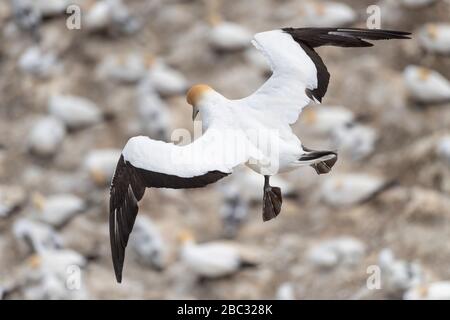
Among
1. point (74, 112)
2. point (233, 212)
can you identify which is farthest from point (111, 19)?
point (233, 212)

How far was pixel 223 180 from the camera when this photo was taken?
42.0 ft

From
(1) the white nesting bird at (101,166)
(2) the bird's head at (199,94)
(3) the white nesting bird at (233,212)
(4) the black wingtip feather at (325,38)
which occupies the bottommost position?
(2) the bird's head at (199,94)

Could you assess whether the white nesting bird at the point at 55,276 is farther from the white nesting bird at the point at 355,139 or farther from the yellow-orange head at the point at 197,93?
the yellow-orange head at the point at 197,93

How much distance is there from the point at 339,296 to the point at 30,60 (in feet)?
18.1

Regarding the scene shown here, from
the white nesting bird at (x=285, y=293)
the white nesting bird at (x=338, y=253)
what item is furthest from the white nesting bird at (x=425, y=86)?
the white nesting bird at (x=285, y=293)

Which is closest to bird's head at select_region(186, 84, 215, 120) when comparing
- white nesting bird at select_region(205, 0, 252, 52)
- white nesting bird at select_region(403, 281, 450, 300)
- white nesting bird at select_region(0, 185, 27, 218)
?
white nesting bird at select_region(403, 281, 450, 300)

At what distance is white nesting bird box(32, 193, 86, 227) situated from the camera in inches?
498

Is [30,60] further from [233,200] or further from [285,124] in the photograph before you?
[285,124]

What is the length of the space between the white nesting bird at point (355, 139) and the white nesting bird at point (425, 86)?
1.93 feet

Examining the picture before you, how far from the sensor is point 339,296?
1094 centimetres

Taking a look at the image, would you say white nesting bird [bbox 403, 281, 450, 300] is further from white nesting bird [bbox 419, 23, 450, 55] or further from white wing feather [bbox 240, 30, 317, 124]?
white wing feather [bbox 240, 30, 317, 124]

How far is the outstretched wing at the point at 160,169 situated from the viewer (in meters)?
5.46

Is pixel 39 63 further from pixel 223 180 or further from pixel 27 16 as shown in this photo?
pixel 223 180

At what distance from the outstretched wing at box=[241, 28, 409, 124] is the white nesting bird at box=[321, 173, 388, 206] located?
5.81 meters
